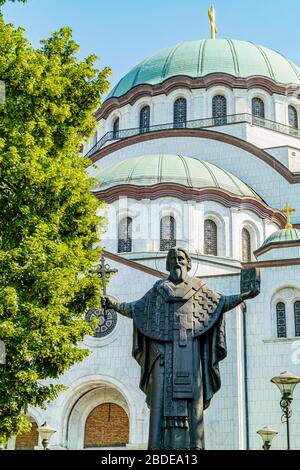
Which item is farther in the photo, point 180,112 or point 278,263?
point 180,112

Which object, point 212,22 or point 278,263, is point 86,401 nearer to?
point 278,263

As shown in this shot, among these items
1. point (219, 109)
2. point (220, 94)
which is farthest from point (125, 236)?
point (220, 94)

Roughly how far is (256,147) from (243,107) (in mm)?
3343

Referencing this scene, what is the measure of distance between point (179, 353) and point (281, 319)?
16595 mm

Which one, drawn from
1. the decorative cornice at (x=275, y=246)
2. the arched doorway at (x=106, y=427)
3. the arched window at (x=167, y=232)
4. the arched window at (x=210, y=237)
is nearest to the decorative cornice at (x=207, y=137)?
the arched window at (x=210, y=237)

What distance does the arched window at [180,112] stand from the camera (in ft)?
110

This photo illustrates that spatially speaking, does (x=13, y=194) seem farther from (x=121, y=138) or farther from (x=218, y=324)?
(x=121, y=138)

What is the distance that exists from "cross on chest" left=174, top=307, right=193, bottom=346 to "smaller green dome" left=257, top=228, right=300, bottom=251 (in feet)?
58.3

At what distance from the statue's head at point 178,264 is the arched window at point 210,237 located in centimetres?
1866

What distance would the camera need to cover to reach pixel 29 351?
10.6 m

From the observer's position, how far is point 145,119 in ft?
113

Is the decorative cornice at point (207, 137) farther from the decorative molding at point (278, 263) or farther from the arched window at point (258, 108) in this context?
the decorative molding at point (278, 263)

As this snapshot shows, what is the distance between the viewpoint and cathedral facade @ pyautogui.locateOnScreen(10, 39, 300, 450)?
21938mm

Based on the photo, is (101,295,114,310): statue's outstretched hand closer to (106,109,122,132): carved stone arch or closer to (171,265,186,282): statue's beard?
(171,265,186,282): statue's beard
